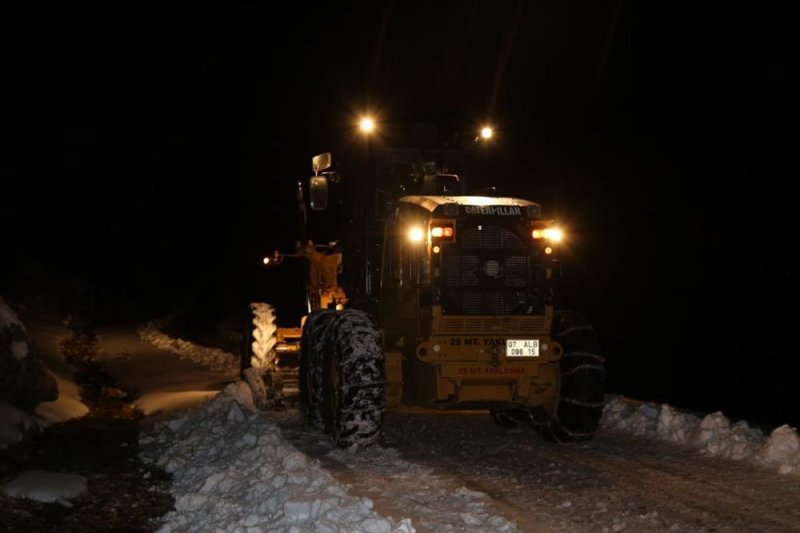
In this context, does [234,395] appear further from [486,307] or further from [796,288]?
[796,288]

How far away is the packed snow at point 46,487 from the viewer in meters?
8.24

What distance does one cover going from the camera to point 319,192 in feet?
41.1

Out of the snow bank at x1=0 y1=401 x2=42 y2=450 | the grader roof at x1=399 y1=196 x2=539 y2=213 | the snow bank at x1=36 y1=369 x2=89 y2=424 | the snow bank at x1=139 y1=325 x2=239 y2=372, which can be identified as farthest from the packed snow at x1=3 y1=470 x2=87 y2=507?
the snow bank at x1=139 y1=325 x2=239 y2=372

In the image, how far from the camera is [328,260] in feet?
49.4

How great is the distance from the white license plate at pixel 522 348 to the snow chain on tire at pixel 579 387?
0.54m

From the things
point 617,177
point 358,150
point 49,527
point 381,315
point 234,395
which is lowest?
point 49,527

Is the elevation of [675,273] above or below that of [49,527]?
above

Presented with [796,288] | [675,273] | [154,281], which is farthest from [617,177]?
[154,281]

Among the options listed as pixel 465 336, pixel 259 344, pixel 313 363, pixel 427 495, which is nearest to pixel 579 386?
pixel 465 336

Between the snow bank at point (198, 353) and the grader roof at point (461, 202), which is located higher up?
the grader roof at point (461, 202)

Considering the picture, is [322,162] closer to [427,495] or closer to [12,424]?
[12,424]

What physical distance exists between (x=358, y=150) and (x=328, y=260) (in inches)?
120

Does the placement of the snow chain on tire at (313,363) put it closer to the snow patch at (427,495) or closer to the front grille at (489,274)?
the snow patch at (427,495)

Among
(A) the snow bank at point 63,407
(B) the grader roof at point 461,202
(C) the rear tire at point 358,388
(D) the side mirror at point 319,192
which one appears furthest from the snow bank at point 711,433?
(A) the snow bank at point 63,407
